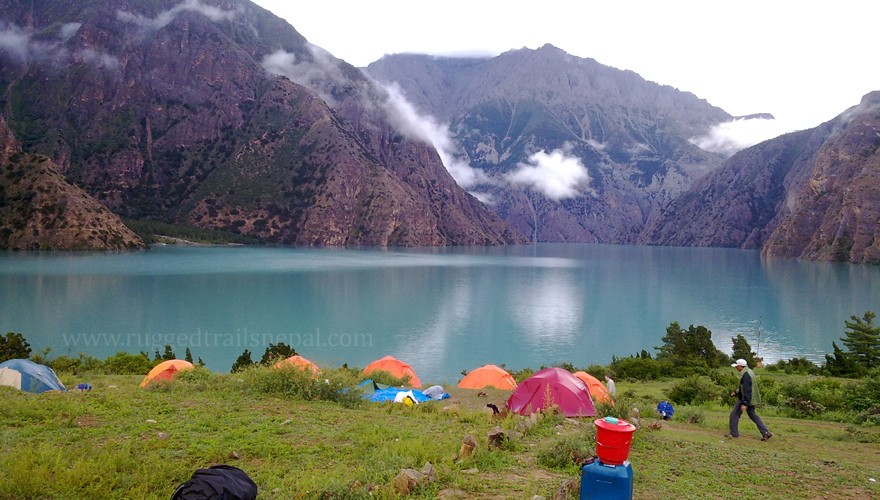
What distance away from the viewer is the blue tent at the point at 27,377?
1686 centimetres

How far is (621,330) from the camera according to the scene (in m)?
45.6

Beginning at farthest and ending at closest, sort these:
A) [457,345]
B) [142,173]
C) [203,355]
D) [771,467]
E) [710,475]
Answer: [142,173], [457,345], [203,355], [771,467], [710,475]

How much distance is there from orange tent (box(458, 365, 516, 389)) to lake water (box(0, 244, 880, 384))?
588cm

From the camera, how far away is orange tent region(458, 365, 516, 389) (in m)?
22.9

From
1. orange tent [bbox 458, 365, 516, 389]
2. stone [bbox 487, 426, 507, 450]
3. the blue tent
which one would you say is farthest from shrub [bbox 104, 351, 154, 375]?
stone [bbox 487, 426, 507, 450]

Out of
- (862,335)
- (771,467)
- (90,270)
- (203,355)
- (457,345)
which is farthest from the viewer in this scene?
(90,270)

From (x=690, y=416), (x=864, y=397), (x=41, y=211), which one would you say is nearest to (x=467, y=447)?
(x=690, y=416)

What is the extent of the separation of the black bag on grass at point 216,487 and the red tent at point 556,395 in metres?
10.7

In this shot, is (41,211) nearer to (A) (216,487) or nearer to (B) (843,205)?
(A) (216,487)

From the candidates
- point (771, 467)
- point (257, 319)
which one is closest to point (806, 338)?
point (771, 467)

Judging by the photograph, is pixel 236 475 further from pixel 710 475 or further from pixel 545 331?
pixel 545 331

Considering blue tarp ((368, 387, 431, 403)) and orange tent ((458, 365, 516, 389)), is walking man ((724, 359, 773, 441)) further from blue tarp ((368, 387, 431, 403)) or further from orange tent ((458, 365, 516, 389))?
orange tent ((458, 365, 516, 389))

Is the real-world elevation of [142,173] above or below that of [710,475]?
above

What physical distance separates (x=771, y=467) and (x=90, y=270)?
269 feet
